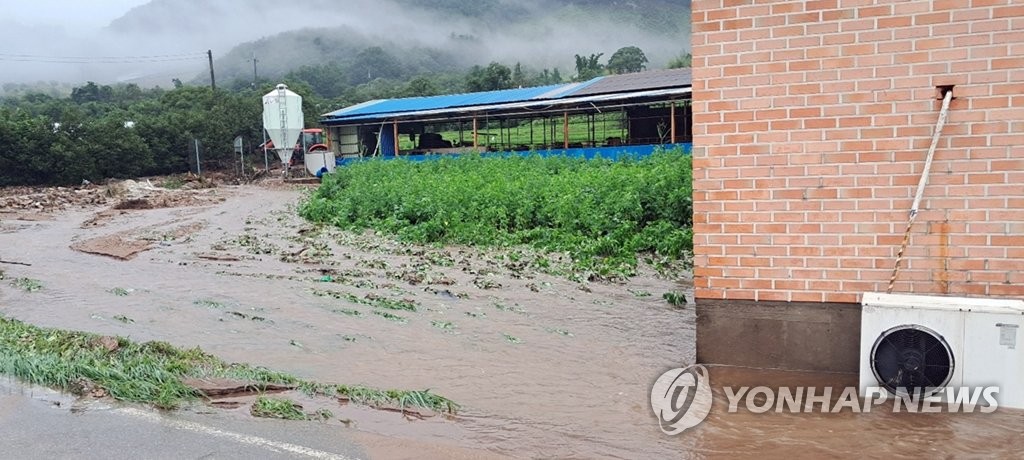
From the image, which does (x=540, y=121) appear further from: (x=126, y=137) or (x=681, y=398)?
(x=681, y=398)

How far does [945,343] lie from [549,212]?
9.20m

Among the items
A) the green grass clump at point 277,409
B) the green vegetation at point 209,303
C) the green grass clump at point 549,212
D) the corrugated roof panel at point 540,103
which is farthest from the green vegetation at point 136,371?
the corrugated roof panel at point 540,103

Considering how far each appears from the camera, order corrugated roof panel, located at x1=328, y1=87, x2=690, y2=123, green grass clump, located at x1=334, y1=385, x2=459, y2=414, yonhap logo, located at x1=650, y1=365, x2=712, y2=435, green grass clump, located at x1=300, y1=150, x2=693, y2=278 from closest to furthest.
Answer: yonhap logo, located at x1=650, y1=365, x2=712, y2=435 → green grass clump, located at x1=334, y1=385, x2=459, y2=414 → green grass clump, located at x1=300, y1=150, x2=693, y2=278 → corrugated roof panel, located at x1=328, y1=87, x2=690, y2=123

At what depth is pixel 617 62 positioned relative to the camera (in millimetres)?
74812

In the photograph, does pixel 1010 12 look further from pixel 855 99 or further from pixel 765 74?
pixel 765 74

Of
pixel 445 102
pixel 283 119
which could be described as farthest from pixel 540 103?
pixel 283 119

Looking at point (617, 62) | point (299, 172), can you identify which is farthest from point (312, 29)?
point (299, 172)

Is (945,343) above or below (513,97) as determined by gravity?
below

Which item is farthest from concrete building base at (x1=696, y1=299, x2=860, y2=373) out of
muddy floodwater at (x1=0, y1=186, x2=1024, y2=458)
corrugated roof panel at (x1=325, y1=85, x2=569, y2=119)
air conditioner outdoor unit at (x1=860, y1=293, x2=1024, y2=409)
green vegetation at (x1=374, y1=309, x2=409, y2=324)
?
corrugated roof panel at (x1=325, y1=85, x2=569, y2=119)

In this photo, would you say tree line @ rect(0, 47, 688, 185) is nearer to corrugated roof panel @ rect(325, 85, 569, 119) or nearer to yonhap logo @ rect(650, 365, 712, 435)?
corrugated roof panel @ rect(325, 85, 569, 119)

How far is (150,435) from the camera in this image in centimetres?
477

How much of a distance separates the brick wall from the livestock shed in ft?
67.6

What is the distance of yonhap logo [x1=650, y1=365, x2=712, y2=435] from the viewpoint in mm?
4996

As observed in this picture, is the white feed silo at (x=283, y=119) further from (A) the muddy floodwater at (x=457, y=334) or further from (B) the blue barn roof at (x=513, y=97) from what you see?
(A) the muddy floodwater at (x=457, y=334)
